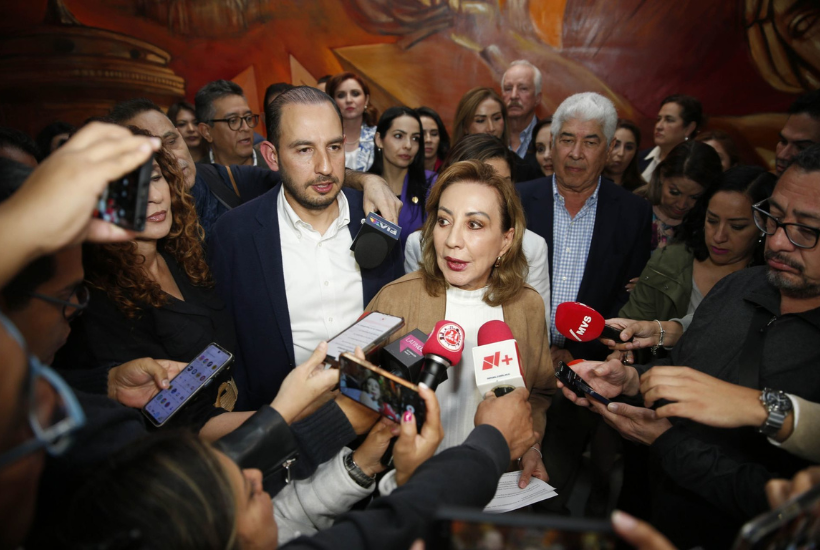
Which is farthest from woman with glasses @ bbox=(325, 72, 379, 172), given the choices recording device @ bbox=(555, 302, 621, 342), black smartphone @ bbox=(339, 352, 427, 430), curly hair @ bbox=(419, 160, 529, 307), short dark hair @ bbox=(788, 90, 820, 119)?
black smartphone @ bbox=(339, 352, 427, 430)

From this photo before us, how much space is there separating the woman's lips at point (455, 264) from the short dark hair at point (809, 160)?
128 cm

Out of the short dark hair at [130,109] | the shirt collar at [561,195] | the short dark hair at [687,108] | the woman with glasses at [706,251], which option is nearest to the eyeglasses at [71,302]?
the short dark hair at [130,109]

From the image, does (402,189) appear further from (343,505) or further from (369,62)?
(369,62)

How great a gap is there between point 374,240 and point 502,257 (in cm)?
64

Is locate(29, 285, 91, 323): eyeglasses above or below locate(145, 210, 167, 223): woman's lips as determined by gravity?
below

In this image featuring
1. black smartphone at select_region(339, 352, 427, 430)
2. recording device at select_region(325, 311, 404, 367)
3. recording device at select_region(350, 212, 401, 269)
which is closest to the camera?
Result: black smartphone at select_region(339, 352, 427, 430)

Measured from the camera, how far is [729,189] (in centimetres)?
255

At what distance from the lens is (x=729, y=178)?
2594 millimetres

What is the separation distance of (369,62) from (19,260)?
23.0 ft

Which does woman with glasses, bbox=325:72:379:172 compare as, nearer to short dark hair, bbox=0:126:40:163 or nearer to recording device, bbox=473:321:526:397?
short dark hair, bbox=0:126:40:163

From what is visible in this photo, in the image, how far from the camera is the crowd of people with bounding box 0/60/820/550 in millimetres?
933

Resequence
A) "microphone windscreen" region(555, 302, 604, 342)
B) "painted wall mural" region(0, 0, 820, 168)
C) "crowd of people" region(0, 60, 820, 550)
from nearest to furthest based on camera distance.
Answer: "crowd of people" region(0, 60, 820, 550) → "microphone windscreen" region(555, 302, 604, 342) → "painted wall mural" region(0, 0, 820, 168)

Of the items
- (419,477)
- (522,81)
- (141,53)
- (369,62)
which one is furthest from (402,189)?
(141,53)

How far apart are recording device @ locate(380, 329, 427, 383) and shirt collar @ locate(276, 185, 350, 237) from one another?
1.05 meters
